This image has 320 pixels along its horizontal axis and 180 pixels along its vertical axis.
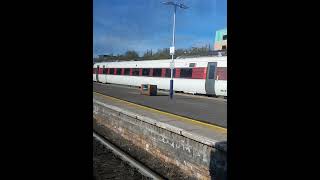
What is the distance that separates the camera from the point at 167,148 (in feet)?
30.9

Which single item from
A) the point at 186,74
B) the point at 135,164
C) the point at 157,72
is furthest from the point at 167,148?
the point at 157,72

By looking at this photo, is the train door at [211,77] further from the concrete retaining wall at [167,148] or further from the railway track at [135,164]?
the railway track at [135,164]

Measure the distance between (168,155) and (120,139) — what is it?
433cm

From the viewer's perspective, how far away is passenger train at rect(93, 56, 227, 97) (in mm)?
21531

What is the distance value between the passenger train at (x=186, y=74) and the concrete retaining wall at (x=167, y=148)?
898 cm

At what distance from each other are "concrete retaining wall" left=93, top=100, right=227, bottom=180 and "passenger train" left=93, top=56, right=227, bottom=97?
898 cm

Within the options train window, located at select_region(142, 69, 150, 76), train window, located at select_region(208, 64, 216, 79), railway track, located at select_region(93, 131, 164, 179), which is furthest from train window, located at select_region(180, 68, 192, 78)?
railway track, located at select_region(93, 131, 164, 179)

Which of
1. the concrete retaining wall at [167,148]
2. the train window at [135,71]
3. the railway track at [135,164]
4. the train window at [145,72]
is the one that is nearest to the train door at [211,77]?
the train window at [145,72]
